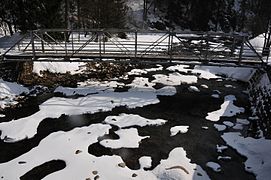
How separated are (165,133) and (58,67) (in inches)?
388

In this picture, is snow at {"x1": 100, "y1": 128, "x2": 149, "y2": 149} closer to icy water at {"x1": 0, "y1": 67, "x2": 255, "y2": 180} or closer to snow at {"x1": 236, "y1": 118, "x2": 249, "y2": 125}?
icy water at {"x1": 0, "y1": 67, "x2": 255, "y2": 180}

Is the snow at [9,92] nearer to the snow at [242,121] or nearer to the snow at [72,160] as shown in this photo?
the snow at [72,160]

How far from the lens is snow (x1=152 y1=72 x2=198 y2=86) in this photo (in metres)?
19.3

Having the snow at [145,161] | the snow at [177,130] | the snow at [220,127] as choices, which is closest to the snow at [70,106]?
the snow at [177,130]

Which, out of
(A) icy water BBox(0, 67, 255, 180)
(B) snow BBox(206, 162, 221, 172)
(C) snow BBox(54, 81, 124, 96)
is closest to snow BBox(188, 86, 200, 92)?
(A) icy water BBox(0, 67, 255, 180)

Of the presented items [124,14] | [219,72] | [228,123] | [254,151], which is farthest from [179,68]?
[254,151]

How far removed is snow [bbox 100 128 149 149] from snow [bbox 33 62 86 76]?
8.41m

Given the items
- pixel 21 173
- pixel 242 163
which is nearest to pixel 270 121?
pixel 242 163

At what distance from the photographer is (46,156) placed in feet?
36.2

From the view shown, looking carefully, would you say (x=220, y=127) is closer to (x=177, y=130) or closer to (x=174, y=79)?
(x=177, y=130)

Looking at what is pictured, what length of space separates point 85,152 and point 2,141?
3301 millimetres

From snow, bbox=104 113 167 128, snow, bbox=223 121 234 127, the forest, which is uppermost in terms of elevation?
the forest

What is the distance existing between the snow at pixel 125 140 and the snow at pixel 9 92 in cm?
581

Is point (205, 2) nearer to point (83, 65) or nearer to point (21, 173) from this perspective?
point (83, 65)
